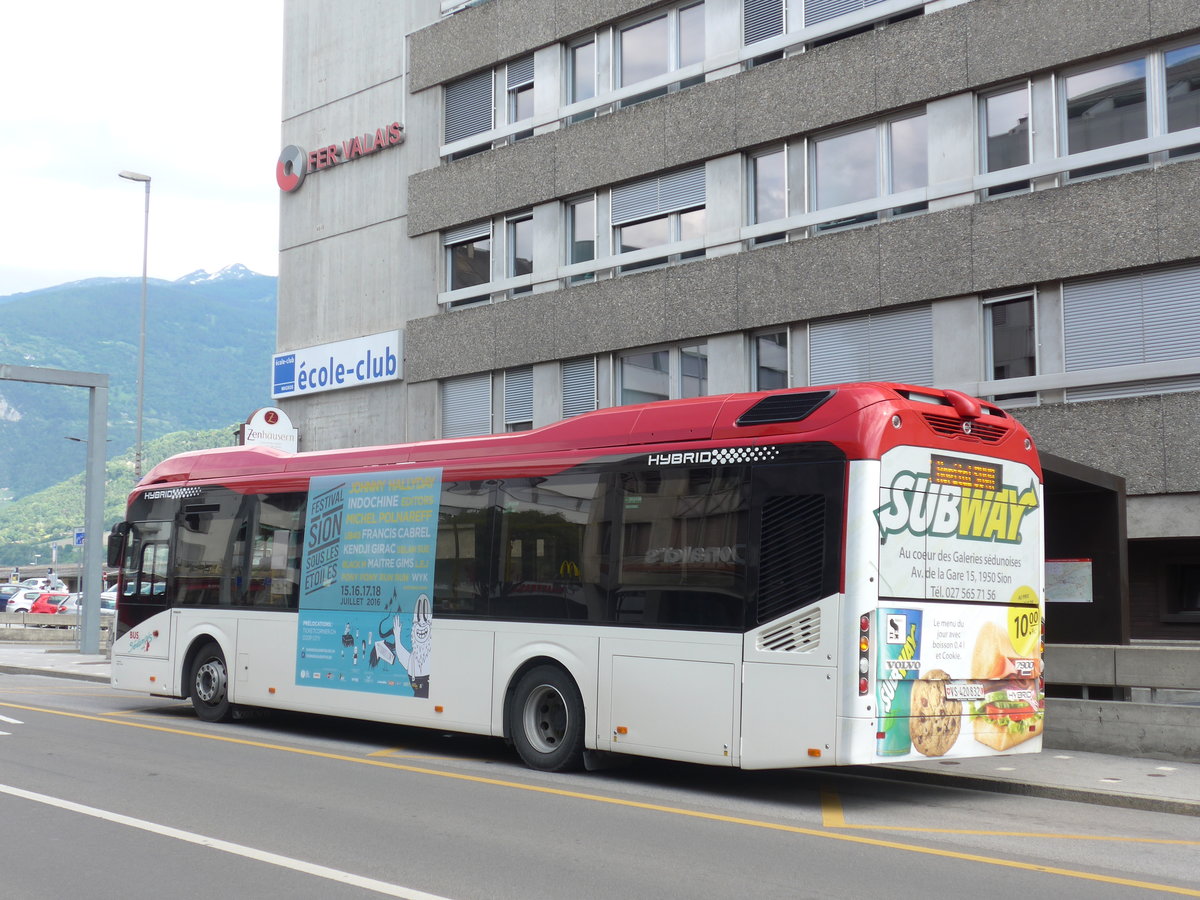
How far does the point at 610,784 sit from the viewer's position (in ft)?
36.0

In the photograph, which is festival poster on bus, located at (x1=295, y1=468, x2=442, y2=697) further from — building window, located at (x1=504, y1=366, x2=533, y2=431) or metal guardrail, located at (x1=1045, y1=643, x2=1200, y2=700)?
building window, located at (x1=504, y1=366, x2=533, y2=431)

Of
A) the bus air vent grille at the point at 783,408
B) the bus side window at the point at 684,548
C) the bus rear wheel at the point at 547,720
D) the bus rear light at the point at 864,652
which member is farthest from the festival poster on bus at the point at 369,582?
the bus rear light at the point at 864,652

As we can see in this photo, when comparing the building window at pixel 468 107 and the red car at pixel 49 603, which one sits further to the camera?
the red car at pixel 49 603

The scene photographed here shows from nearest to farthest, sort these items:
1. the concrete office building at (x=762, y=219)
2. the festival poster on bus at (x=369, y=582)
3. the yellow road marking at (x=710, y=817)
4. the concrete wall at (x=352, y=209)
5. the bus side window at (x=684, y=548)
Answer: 1. the yellow road marking at (x=710, y=817)
2. the bus side window at (x=684, y=548)
3. the festival poster on bus at (x=369, y=582)
4. the concrete office building at (x=762, y=219)
5. the concrete wall at (x=352, y=209)

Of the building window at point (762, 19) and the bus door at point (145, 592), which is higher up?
the building window at point (762, 19)

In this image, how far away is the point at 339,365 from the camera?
29172 mm

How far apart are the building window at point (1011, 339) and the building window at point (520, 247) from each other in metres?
9.99

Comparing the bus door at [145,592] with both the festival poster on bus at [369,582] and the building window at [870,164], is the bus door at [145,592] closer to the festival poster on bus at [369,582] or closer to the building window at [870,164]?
the festival poster on bus at [369,582]

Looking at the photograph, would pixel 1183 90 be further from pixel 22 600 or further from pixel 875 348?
pixel 22 600

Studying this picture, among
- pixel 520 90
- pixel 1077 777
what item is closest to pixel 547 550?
pixel 1077 777

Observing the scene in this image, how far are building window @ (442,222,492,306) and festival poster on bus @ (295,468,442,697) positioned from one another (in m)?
12.9

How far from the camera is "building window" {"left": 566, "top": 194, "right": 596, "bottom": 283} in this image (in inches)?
970

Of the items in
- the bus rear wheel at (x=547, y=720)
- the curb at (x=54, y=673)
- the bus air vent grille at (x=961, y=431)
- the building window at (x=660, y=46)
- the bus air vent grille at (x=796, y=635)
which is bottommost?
the curb at (x=54, y=673)

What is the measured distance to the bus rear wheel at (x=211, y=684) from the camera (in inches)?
615
